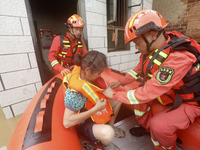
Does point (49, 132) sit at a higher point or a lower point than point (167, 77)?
lower

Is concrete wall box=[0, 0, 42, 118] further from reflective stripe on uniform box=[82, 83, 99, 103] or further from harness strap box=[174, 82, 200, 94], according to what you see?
harness strap box=[174, 82, 200, 94]

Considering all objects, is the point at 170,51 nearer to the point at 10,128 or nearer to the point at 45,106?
the point at 45,106

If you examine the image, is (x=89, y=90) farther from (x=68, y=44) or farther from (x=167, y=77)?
(x=68, y=44)

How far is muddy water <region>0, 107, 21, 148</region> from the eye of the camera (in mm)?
1313

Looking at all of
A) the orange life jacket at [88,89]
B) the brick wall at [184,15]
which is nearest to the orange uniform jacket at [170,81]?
the orange life jacket at [88,89]

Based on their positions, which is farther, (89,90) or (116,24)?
(116,24)

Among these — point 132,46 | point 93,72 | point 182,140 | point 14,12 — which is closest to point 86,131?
point 93,72

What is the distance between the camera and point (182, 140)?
2.95 feet

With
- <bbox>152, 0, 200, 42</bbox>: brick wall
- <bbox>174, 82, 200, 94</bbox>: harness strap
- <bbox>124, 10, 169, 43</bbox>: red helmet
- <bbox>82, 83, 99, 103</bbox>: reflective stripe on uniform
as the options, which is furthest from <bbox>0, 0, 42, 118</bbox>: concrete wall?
<bbox>152, 0, 200, 42</bbox>: brick wall

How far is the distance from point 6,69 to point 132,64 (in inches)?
118

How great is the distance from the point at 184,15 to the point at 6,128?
18.5 ft

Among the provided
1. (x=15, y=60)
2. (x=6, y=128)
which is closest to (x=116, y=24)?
(x=15, y=60)

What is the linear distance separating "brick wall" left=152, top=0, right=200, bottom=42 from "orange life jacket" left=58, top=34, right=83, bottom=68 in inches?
158

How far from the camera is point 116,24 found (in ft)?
9.21
